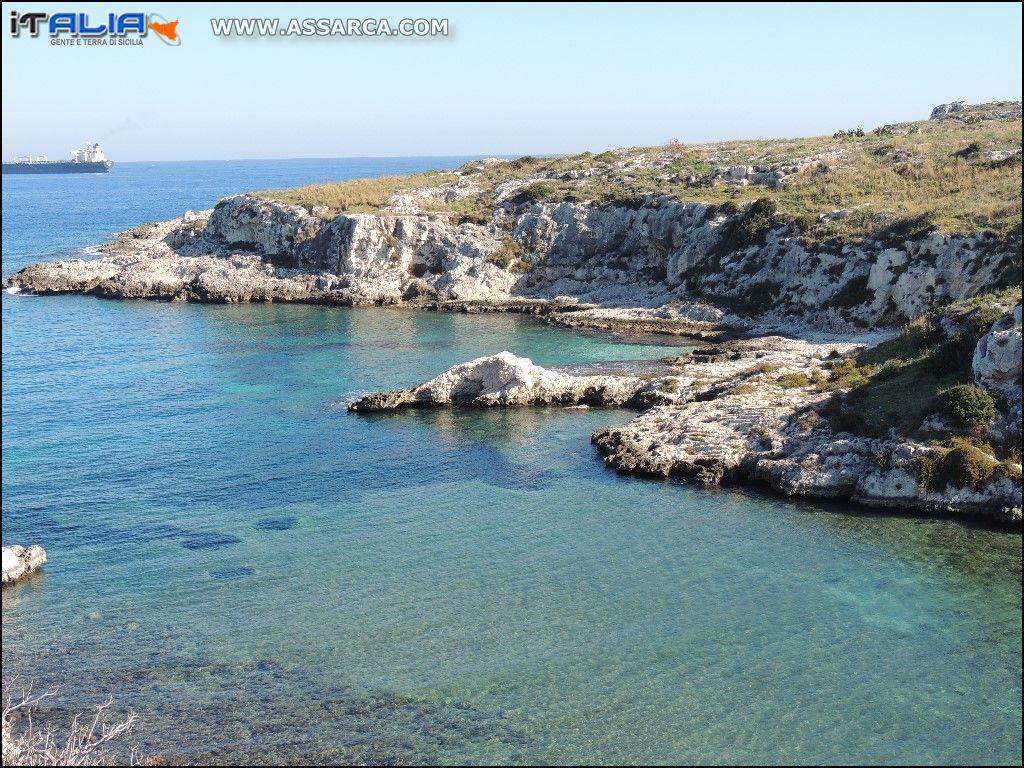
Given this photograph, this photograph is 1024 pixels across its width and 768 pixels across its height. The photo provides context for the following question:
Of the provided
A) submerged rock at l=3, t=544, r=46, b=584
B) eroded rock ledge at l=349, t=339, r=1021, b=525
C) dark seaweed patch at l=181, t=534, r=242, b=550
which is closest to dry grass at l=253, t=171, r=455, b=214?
eroded rock ledge at l=349, t=339, r=1021, b=525

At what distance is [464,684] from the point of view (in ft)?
93.0

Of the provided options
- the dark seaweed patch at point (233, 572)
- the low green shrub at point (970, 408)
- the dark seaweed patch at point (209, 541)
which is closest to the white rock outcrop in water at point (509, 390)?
the low green shrub at point (970, 408)

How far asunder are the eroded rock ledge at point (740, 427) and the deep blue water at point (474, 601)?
1398 millimetres

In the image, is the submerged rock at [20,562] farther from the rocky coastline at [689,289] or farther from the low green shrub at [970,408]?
the low green shrub at [970,408]

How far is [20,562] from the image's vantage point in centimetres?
3597

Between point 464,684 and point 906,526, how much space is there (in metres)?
20.0

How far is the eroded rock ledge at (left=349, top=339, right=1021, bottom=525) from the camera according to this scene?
40.4 meters

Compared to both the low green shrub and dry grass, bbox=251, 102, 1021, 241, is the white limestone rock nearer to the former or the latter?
the low green shrub

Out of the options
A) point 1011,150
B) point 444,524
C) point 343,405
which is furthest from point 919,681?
point 1011,150

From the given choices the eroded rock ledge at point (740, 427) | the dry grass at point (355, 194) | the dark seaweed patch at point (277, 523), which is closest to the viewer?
the eroded rock ledge at point (740, 427)

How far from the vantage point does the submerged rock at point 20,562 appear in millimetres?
35594

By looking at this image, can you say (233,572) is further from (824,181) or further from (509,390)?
(824,181)

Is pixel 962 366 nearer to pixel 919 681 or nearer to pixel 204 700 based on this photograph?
pixel 919 681

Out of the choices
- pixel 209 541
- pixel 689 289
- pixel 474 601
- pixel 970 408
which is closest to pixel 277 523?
pixel 209 541
